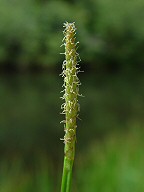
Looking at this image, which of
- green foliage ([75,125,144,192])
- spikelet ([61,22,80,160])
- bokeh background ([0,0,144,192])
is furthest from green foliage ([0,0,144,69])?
spikelet ([61,22,80,160])

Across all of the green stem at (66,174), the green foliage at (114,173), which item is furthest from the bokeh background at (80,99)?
the green stem at (66,174)

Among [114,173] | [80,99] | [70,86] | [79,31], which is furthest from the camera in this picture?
[79,31]

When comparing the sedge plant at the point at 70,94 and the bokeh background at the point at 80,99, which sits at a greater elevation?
the bokeh background at the point at 80,99

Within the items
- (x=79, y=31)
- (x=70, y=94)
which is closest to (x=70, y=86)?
(x=70, y=94)

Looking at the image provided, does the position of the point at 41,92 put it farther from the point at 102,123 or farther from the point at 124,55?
the point at 124,55

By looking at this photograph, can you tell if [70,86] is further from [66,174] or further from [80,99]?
[80,99]

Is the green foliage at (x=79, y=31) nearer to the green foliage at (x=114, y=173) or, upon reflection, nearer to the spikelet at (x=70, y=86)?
the green foliage at (x=114, y=173)

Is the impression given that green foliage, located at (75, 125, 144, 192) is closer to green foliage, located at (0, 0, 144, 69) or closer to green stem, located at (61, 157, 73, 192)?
green stem, located at (61, 157, 73, 192)
